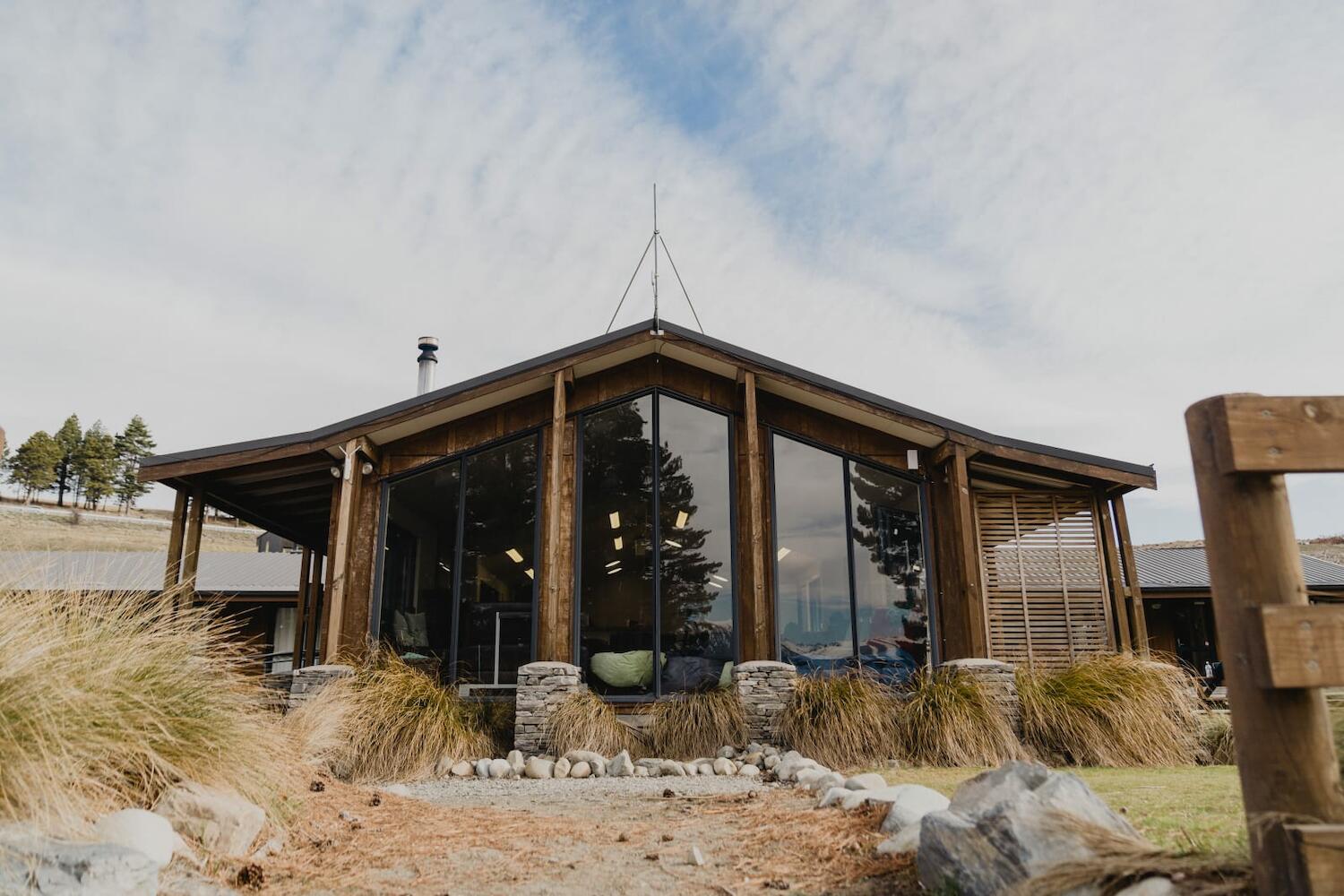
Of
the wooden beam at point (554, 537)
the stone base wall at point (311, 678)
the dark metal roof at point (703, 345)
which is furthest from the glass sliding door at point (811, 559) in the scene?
the stone base wall at point (311, 678)

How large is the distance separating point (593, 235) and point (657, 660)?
8.21m

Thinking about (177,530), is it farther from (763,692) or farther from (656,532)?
(763,692)

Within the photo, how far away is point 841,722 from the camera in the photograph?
694 cm

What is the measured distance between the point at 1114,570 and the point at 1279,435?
8342 mm

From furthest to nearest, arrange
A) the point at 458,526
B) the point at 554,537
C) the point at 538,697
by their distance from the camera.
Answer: the point at 458,526 → the point at 554,537 → the point at 538,697

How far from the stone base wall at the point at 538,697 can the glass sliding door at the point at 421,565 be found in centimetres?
157

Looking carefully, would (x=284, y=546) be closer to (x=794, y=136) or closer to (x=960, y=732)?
(x=794, y=136)

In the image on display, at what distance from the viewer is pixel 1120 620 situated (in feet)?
30.8

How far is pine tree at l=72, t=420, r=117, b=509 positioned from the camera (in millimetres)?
59094

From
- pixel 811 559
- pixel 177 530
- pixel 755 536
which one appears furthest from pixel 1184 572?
pixel 177 530

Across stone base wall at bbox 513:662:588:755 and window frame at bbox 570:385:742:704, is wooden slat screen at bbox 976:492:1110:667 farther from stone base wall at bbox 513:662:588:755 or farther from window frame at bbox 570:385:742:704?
stone base wall at bbox 513:662:588:755

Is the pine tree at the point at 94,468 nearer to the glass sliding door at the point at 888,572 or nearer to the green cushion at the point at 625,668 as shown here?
the green cushion at the point at 625,668

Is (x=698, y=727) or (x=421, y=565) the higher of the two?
(x=421, y=565)

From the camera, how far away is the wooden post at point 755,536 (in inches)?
334
